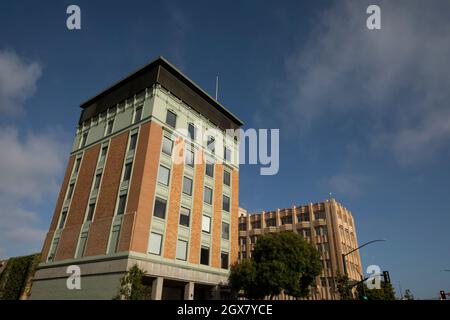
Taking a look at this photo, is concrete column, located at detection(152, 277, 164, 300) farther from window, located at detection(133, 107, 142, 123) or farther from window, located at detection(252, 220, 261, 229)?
window, located at detection(252, 220, 261, 229)

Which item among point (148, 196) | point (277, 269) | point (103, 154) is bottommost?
point (277, 269)

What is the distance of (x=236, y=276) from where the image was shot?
1169 inches

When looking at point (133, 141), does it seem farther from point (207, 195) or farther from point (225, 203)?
point (225, 203)

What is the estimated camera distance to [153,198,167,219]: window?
28.9 m

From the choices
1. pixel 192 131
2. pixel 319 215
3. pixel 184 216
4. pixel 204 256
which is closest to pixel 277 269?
pixel 204 256

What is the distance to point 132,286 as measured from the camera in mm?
22969

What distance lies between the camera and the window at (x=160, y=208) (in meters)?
28.9

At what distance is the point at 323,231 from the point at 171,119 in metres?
43.0

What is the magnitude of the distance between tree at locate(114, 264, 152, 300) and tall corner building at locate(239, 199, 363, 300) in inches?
1532

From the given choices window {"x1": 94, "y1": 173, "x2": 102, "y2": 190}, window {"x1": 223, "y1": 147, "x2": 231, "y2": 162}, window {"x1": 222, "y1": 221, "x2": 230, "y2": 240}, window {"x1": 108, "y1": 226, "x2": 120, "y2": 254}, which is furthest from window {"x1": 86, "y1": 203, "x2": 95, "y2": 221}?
window {"x1": 223, "y1": 147, "x2": 231, "y2": 162}

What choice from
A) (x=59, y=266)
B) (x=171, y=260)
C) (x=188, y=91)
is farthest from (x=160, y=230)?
(x=188, y=91)

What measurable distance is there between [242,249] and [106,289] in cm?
4990
